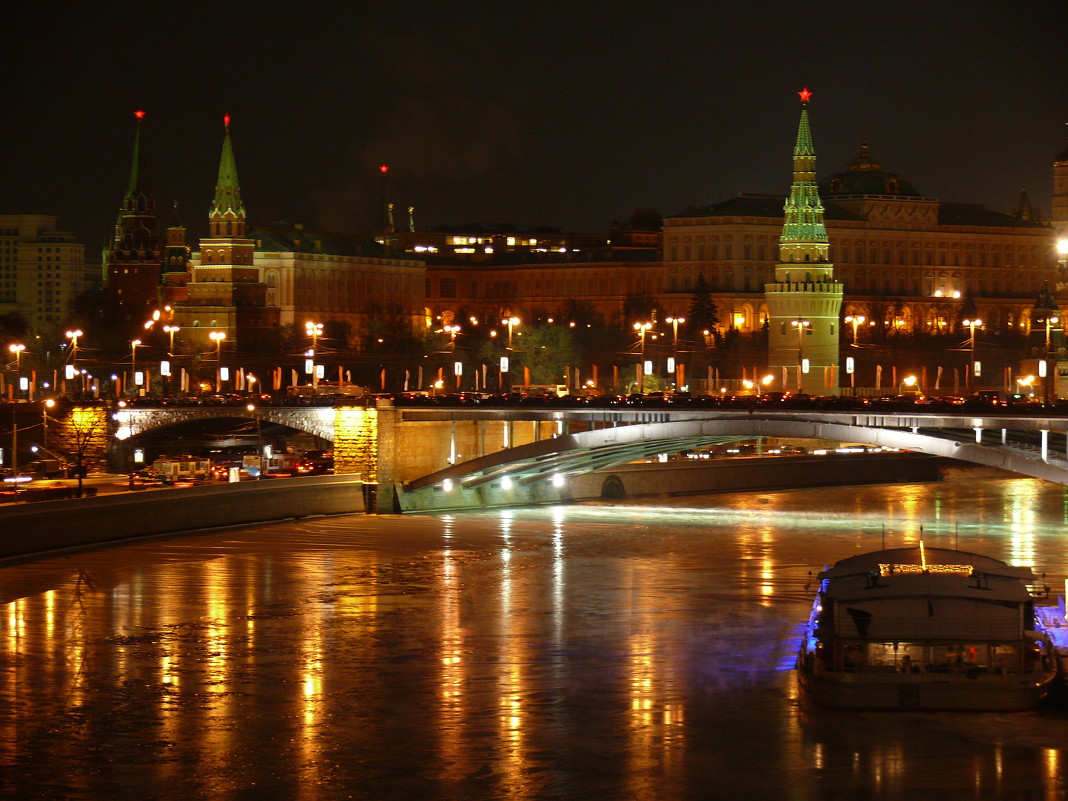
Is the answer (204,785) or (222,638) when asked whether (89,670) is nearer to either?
(222,638)

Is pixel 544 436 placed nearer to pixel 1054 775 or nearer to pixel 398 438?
pixel 398 438

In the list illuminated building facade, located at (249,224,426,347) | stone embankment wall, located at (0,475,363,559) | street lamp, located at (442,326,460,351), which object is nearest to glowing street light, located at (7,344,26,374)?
street lamp, located at (442,326,460,351)

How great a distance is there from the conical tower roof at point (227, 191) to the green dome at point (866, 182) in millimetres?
57668

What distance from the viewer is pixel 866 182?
194 metres

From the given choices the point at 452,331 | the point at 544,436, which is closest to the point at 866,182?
the point at 452,331

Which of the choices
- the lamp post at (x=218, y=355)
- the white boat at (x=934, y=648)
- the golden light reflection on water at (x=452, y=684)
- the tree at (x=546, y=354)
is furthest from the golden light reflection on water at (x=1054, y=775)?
the tree at (x=546, y=354)

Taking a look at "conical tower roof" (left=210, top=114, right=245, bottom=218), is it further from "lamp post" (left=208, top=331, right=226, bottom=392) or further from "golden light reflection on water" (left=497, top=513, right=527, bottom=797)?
"golden light reflection on water" (left=497, top=513, right=527, bottom=797)

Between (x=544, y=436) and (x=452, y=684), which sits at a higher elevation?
(x=544, y=436)

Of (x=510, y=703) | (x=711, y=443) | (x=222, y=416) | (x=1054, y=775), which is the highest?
(x=222, y=416)

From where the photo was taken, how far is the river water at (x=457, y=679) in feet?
114

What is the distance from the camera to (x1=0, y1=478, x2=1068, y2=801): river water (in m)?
34.8

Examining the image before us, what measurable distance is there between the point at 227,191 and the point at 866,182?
6186 centimetres

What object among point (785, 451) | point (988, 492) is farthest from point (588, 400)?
point (785, 451)

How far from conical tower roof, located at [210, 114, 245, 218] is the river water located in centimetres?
9168
